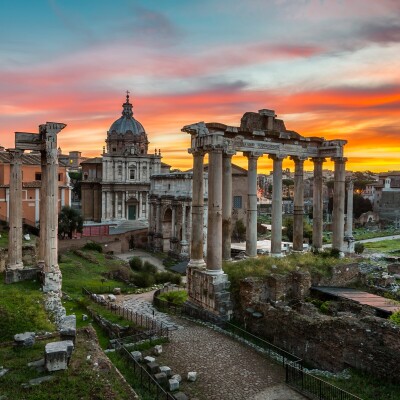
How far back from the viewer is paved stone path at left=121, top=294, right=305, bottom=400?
1071 centimetres

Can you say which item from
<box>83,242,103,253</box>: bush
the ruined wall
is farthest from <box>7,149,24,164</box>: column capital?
<box>83,242,103,253</box>: bush

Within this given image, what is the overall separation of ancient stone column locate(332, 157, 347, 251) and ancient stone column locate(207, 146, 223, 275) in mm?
8343

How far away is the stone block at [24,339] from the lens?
11.0m

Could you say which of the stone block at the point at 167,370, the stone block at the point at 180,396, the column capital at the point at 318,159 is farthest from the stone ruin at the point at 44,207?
the column capital at the point at 318,159

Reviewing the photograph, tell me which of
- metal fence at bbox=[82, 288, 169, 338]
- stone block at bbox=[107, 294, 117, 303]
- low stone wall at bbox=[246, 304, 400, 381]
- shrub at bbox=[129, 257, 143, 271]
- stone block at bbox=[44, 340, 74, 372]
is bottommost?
shrub at bbox=[129, 257, 143, 271]

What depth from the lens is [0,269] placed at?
21.5 m

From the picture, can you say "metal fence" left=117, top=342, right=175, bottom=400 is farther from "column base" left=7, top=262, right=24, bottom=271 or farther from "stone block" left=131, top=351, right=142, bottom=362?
"column base" left=7, top=262, right=24, bottom=271

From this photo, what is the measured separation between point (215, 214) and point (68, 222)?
27.5m

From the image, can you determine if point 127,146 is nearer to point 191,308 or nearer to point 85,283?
point 85,283

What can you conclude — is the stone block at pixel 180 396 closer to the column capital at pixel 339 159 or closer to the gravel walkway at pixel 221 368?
the gravel walkway at pixel 221 368

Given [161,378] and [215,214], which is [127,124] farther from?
[161,378]

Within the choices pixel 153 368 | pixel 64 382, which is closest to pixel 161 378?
pixel 153 368

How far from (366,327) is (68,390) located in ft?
26.2

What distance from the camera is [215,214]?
16.5 meters
